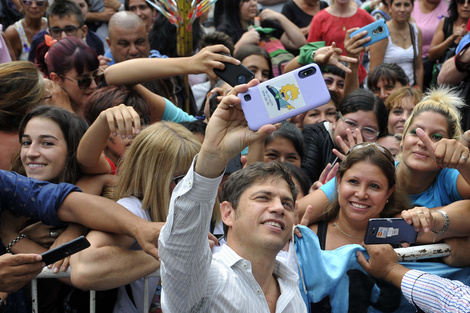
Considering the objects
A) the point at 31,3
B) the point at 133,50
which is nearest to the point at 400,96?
the point at 133,50

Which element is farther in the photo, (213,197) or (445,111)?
(445,111)

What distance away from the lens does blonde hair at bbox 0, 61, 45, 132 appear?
374 cm

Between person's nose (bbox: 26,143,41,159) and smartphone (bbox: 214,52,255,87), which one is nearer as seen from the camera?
smartphone (bbox: 214,52,255,87)

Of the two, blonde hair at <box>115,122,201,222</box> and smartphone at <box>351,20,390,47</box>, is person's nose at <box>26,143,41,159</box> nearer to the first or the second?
blonde hair at <box>115,122,201,222</box>

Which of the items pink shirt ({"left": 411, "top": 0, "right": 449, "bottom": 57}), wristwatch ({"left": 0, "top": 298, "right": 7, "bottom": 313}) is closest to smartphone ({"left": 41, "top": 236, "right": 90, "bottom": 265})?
wristwatch ({"left": 0, "top": 298, "right": 7, "bottom": 313})

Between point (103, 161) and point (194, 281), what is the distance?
1.43 meters

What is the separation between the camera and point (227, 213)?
2.79 meters

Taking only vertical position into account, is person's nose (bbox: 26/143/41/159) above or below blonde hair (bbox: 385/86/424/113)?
above

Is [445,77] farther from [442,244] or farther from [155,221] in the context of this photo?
[155,221]

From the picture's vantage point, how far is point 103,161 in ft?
11.7

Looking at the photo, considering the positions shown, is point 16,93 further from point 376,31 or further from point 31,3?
point 31,3


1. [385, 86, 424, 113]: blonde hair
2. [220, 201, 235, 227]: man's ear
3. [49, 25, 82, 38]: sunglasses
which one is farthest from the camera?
[49, 25, 82, 38]: sunglasses

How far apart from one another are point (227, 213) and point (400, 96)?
2776 millimetres

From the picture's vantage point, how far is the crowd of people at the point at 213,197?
95.3 inches
